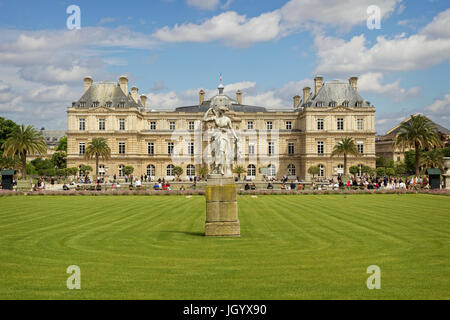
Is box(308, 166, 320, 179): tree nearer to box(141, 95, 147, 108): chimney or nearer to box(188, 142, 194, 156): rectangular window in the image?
box(188, 142, 194, 156): rectangular window

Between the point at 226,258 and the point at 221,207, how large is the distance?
3.91 meters

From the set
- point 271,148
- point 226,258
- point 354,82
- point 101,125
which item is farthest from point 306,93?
point 226,258

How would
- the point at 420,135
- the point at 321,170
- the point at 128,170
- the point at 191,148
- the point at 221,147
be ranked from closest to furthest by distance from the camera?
the point at 221,147, the point at 420,135, the point at 128,170, the point at 321,170, the point at 191,148

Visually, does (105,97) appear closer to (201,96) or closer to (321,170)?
(201,96)

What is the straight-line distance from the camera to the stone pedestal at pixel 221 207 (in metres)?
16.9

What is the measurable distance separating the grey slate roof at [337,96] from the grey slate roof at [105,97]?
36122 mm

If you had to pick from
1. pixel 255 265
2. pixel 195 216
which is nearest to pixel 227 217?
pixel 255 265

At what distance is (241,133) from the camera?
297 ft

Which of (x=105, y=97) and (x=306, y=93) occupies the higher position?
(x=306, y=93)

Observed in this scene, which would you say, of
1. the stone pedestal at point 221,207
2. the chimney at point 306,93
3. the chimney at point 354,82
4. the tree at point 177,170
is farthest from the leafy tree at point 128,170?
the stone pedestal at point 221,207

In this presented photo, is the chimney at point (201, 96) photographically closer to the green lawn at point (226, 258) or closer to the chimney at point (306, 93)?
the chimney at point (306, 93)

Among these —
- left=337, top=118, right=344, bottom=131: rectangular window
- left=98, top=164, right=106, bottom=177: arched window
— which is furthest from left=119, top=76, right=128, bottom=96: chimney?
left=337, top=118, right=344, bottom=131: rectangular window
